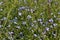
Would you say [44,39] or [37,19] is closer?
[44,39]

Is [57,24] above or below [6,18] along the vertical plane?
below

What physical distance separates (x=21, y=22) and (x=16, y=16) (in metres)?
0.18

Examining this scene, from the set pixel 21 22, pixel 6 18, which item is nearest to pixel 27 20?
pixel 21 22

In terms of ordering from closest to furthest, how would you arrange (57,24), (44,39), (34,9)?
(44,39) → (57,24) → (34,9)

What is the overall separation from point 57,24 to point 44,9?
378 millimetres

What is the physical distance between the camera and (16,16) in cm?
348

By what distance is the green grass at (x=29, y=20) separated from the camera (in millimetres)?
3168

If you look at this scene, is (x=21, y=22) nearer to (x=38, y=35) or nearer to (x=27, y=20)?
(x=27, y=20)

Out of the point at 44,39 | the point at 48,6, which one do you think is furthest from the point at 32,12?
the point at 44,39

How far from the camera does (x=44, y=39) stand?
3090 mm

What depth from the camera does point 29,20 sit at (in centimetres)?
337

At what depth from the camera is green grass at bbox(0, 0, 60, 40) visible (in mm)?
3168

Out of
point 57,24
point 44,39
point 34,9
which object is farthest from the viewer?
point 34,9

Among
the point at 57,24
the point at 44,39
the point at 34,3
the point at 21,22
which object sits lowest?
the point at 44,39
